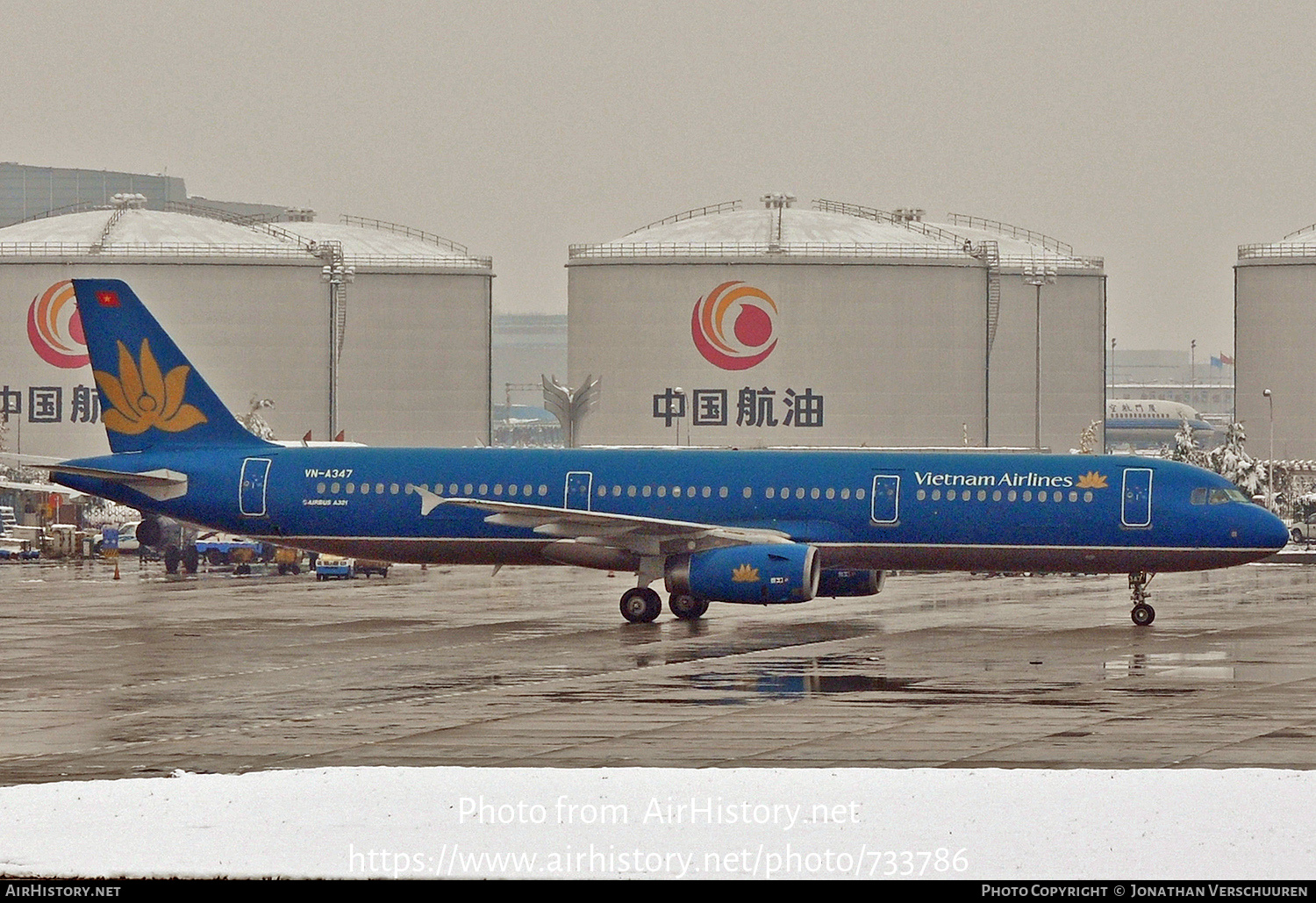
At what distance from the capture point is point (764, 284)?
105 metres

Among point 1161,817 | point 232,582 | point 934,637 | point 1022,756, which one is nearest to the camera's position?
point 1161,817

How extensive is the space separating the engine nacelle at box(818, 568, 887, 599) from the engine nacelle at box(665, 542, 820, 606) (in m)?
3.04

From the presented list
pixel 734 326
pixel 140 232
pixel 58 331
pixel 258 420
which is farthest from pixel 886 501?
pixel 140 232

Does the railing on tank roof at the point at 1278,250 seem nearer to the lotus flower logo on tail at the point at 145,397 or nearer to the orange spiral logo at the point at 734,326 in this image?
the orange spiral logo at the point at 734,326

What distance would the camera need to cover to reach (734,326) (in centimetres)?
10462

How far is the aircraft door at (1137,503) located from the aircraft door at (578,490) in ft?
38.1

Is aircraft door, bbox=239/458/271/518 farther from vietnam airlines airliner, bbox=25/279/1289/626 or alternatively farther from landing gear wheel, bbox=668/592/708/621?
landing gear wheel, bbox=668/592/708/621

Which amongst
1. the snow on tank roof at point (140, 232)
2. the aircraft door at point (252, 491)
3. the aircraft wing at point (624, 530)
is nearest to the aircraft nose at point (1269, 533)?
the aircraft wing at point (624, 530)

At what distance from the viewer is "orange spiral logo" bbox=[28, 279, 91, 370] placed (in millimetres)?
105750

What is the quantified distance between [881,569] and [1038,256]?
80.1 meters

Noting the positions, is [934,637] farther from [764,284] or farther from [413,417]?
[413,417]

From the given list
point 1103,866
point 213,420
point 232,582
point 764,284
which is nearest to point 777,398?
point 764,284

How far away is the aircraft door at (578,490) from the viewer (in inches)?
1761

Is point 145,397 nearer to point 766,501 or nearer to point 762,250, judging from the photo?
point 766,501
